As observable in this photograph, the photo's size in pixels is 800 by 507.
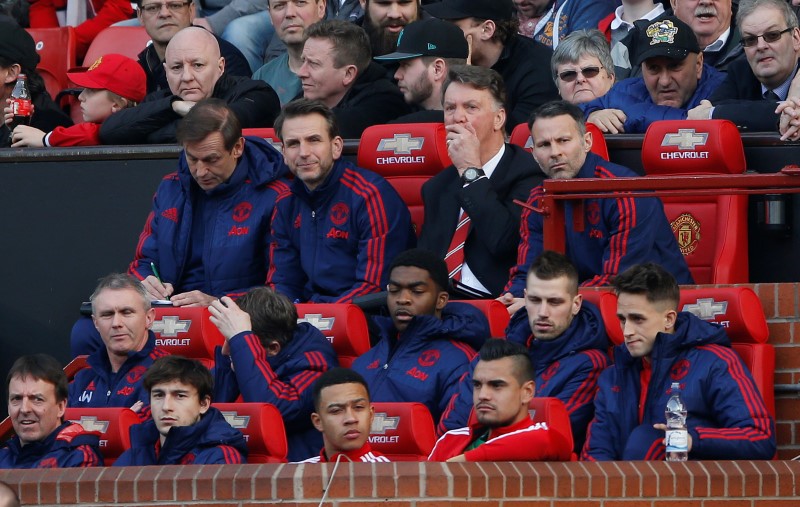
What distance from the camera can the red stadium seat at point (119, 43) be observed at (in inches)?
489

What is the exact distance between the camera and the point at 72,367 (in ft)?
29.4

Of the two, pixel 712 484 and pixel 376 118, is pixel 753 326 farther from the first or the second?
pixel 376 118

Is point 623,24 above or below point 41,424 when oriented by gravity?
above

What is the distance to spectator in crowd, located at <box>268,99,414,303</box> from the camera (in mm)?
8961

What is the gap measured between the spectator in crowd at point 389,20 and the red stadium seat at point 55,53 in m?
2.95

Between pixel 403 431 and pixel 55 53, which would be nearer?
pixel 403 431

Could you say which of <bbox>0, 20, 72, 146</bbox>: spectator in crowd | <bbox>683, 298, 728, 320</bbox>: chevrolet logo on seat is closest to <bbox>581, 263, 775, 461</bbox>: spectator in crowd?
<bbox>683, 298, 728, 320</bbox>: chevrolet logo on seat

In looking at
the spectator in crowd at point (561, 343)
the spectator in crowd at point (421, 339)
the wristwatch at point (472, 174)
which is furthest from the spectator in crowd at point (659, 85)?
the spectator in crowd at point (561, 343)

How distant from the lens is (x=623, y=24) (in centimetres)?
1075

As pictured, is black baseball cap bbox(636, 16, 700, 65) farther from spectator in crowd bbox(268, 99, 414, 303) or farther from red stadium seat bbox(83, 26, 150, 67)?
red stadium seat bbox(83, 26, 150, 67)

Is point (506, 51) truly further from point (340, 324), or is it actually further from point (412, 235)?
point (340, 324)

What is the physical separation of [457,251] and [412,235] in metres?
0.35

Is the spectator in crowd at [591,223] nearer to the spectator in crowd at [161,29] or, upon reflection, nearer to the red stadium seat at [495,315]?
the red stadium seat at [495,315]

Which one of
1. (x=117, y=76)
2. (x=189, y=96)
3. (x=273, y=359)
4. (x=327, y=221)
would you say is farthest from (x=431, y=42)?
(x=273, y=359)
